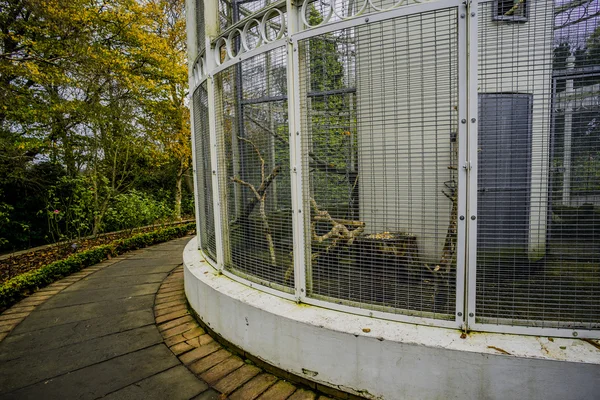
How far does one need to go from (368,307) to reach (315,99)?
139 cm

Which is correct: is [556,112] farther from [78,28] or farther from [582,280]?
[78,28]

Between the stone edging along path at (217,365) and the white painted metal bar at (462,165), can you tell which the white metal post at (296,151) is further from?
the white painted metal bar at (462,165)

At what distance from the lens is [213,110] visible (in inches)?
111

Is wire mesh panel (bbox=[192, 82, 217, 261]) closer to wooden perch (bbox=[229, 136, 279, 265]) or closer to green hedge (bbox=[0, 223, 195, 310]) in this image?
wooden perch (bbox=[229, 136, 279, 265])

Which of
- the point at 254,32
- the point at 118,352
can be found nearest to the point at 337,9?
the point at 254,32

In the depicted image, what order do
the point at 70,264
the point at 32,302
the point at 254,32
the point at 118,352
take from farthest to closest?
1. the point at 70,264
2. the point at 32,302
3. the point at 118,352
4. the point at 254,32

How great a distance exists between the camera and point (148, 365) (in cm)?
245

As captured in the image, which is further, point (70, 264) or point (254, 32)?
point (70, 264)

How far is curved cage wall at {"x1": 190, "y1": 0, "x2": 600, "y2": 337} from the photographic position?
1.65 meters

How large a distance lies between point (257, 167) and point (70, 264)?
434cm

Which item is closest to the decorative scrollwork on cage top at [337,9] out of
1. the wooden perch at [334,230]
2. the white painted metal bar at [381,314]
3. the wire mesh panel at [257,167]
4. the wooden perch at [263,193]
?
the wire mesh panel at [257,167]

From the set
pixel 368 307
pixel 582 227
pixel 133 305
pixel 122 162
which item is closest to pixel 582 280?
pixel 582 227

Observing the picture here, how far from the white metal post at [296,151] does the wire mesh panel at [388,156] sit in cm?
7

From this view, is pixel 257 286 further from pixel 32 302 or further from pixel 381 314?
pixel 32 302
